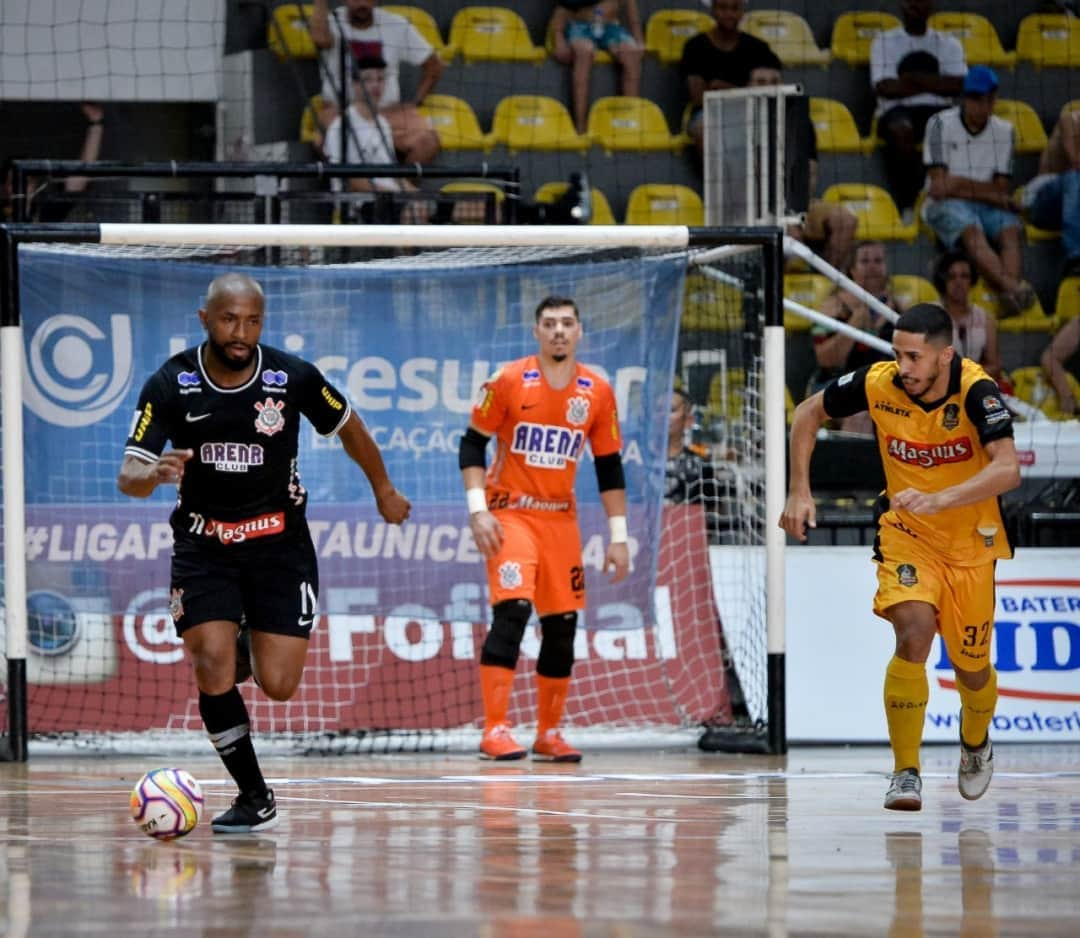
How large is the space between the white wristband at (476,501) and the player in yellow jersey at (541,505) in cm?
1

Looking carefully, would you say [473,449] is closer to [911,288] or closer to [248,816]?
[248,816]

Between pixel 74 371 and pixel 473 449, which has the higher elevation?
pixel 74 371

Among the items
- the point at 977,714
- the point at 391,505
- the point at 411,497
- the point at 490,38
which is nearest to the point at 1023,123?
the point at 490,38

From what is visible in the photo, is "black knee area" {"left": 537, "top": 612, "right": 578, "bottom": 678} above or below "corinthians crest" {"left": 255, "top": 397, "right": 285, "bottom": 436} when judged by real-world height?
below

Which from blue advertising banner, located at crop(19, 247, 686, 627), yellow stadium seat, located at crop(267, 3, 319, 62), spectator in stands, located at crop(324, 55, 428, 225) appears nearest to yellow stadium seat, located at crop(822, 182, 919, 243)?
spectator in stands, located at crop(324, 55, 428, 225)

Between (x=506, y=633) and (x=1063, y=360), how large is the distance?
22.3 feet

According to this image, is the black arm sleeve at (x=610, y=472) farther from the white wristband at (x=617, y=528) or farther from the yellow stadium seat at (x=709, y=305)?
the yellow stadium seat at (x=709, y=305)

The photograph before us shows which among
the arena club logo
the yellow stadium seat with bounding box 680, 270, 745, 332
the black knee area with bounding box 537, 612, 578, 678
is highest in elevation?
the yellow stadium seat with bounding box 680, 270, 745, 332

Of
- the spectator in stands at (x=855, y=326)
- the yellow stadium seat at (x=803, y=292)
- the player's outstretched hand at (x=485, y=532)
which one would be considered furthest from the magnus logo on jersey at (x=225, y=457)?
the yellow stadium seat at (x=803, y=292)

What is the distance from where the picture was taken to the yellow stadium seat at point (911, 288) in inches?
636

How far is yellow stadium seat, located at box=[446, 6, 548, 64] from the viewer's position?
659 inches

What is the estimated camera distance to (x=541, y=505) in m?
11.0

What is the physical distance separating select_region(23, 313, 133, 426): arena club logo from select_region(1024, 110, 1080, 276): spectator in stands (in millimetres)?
8103

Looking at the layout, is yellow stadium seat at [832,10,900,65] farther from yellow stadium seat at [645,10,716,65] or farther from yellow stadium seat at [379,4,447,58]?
yellow stadium seat at [379,4,447,58]
